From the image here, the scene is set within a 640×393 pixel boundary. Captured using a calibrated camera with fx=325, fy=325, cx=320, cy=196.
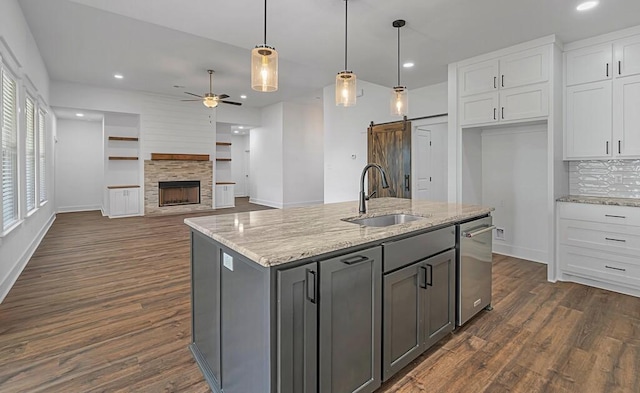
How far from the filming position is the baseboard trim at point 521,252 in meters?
4.41

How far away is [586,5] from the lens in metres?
2.93

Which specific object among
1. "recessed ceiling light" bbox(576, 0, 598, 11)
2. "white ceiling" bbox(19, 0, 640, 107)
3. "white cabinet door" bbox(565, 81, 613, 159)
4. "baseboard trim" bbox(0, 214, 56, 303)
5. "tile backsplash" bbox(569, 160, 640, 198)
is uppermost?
"white ceiling" bbox(19, 0, 640, 107)

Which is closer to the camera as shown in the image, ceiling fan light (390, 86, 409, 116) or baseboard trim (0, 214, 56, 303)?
baseboard trim (0, 214, 56, 303)

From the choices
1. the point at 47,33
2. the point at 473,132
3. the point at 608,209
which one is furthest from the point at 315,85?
the point at 608,209

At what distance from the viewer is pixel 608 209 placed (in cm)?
335

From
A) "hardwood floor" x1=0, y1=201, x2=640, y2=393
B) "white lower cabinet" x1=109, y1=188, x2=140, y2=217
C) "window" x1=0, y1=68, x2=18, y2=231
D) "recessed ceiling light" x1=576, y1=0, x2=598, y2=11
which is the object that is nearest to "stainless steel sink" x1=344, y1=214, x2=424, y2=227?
"hardwood floor" x1=0, y1=201, x2=640, y2=393

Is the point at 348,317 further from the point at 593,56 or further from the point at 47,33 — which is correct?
the point at 47,33

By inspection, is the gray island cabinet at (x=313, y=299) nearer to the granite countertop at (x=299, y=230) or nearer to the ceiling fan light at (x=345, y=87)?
the granite countertop at (x=299, y=230)

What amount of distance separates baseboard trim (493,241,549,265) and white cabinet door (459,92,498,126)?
1.90 meters

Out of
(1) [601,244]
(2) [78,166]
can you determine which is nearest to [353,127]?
(1) [601,244]

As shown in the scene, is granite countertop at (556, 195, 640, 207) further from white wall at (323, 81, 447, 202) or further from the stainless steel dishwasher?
white wall at (323, 81, 447, 202)

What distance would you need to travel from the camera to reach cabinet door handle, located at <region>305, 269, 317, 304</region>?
4.58 feet

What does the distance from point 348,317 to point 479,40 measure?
11.9 feet

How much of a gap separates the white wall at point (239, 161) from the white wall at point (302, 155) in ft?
14.2
